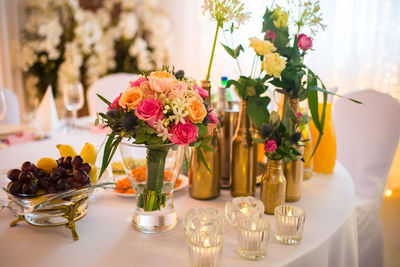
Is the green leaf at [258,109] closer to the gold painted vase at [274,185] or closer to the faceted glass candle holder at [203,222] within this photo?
the gold painted vase at [274,185]

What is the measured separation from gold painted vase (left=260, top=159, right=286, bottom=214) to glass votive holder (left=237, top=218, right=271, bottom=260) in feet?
0.71

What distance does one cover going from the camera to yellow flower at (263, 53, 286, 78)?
107 centimetres

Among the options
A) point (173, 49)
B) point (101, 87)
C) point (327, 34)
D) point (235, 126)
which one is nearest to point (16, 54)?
point (101, 87)

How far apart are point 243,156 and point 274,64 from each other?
315mm

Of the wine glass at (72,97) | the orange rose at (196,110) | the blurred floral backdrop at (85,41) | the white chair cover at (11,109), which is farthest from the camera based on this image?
the blurred floral backdrop at (85,41)

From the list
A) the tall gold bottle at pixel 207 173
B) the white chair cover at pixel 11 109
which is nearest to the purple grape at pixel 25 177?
the tall gold bottle at pixel 207 173

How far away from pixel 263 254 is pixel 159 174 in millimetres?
332

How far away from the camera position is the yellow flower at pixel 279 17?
3.81 ft

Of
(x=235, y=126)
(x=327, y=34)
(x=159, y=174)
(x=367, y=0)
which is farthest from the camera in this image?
(x=327, y=34)

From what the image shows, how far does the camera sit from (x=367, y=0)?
2762 millimetres

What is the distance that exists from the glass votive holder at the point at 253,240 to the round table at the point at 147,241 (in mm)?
20

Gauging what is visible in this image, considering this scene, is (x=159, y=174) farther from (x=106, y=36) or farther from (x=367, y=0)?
(x=106, y=36)

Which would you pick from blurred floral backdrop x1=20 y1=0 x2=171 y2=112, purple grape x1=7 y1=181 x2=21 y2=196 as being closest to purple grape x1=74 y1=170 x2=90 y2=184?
purple grape x1=7 y1=181 x2=21 y2=196

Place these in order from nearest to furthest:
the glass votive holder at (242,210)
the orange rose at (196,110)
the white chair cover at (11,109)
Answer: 1. the orange rose at (196,110)
2. the glass votive holder at (242,210)
3. the white chair cover at (11,109)
